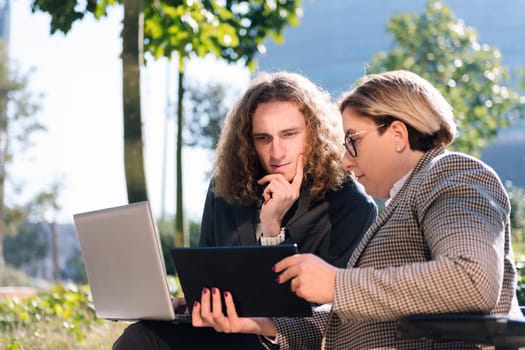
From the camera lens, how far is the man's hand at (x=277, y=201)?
391 cm

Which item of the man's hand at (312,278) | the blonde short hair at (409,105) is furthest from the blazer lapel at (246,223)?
the man's hand at (312,278)

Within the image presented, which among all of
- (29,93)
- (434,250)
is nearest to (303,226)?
(434,250)

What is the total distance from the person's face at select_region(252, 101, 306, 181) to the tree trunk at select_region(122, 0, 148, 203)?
7.69ft

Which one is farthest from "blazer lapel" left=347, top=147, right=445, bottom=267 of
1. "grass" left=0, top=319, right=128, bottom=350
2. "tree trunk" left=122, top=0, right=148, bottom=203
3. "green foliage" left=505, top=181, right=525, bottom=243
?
"green foliage" left=505, top=181, right=525, bottom=243

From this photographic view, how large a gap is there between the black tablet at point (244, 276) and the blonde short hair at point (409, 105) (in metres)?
0.50

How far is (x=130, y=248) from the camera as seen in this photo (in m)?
3.16

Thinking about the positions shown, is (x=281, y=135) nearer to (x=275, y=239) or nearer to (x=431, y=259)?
(x=275, y=239)

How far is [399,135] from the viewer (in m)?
2.72

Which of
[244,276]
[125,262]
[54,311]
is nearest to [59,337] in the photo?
[54,311]

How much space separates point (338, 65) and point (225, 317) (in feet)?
263

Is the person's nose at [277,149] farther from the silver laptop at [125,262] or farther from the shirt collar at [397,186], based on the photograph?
the shirt collar at [397,186]

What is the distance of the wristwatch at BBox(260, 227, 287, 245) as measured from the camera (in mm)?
3877

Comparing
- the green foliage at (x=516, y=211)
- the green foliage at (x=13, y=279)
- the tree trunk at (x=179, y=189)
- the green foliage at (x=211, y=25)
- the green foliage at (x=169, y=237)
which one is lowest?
the green foliage at (x=13, y=279)

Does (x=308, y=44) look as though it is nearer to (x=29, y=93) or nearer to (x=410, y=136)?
(x=29, y=93)
